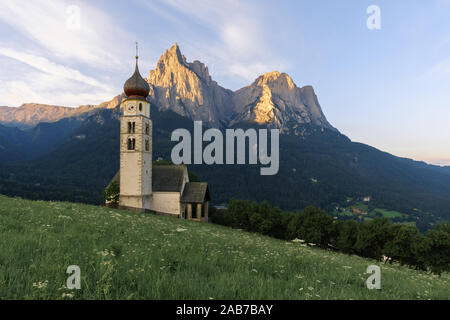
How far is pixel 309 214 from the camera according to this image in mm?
50156

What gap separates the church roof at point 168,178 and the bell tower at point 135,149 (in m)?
2.21

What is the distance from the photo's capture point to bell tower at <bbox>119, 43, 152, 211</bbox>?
44.8m

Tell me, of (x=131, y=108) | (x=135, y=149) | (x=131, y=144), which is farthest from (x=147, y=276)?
(x=131, y=108)

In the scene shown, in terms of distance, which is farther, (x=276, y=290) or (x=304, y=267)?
(x=304, y=267)

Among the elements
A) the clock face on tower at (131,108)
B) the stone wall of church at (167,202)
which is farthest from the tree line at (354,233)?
the clock face on tower at (131,108)

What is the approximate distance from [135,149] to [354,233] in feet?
147

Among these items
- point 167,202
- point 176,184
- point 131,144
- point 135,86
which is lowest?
point 167,202

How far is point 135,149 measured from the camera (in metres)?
45.8

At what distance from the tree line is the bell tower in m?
21.3

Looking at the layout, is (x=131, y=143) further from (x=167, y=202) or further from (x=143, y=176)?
(x=167, y=202)
